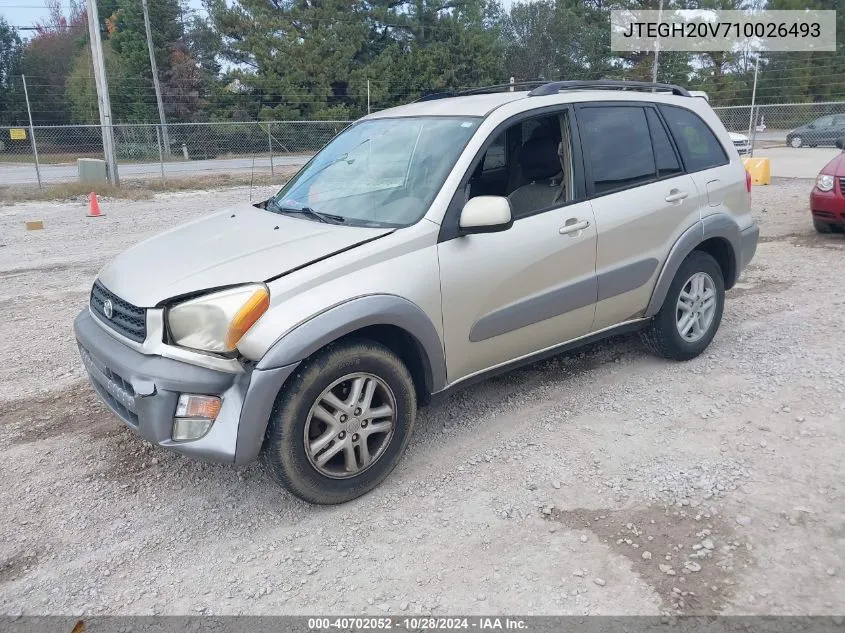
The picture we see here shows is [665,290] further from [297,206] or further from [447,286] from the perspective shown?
[297,206]

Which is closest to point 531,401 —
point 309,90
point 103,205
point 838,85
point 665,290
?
point 665,290

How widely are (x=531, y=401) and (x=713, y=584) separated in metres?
1.83

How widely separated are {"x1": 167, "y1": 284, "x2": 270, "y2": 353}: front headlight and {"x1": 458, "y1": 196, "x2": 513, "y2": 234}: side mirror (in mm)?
1076

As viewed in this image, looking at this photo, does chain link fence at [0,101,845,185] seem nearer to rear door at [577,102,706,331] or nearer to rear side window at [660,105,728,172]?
rear side window at [660,105,728,172]

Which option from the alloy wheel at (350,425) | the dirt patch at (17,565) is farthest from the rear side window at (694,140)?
the dirt patch at (17,565)

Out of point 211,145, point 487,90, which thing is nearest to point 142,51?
point 211,145

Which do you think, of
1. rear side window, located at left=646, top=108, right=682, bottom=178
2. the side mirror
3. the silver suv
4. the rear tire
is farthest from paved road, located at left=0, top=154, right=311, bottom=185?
the side mirror

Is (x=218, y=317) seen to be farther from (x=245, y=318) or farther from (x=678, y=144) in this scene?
(x=678, y=144)

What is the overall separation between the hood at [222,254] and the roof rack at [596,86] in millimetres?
1473

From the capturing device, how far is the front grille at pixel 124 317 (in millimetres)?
3195

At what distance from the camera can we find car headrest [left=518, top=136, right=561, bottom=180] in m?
4.36

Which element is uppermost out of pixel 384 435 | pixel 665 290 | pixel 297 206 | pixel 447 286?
pixel 297 206

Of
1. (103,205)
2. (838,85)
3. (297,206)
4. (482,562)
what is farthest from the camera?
(838,85)

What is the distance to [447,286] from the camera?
Answer: 139 inches
